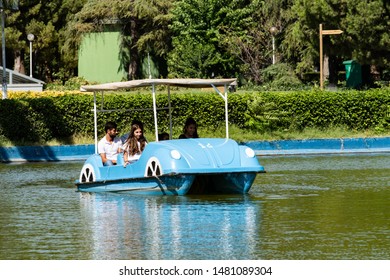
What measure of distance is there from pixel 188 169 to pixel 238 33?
38308 mm

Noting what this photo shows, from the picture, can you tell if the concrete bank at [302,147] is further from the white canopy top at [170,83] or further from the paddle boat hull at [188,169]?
the paddle boat hull at [188,169]

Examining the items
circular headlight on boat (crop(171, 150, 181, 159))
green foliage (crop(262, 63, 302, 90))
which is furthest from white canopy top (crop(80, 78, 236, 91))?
green foliage (crop(262, 63, 302, 90))

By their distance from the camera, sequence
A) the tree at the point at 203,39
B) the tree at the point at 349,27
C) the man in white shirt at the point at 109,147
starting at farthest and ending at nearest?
1. the tree at the point at 203,39
2. the tree at the point at 349,27
3. the man in white shirt at the point at 109,147

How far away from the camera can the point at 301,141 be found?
31.5 metres

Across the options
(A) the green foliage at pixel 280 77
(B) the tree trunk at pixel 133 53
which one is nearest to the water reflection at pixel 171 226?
(A) the green foliage at pixel 280 77

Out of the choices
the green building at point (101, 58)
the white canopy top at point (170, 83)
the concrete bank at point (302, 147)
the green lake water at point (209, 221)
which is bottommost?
the green lake water at point (209, 221)

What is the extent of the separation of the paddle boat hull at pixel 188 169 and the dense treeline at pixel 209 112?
38.8 feet

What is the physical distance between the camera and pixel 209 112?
33406mm

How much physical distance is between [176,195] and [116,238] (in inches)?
196

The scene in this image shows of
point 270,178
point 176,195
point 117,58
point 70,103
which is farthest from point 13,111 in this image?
point 117,58

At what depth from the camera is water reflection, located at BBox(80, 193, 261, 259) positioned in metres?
13.7

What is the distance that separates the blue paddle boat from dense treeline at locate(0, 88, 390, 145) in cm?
1163

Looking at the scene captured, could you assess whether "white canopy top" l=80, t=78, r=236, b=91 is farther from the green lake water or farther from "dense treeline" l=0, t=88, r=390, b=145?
"dense treeline" l=0, t=88, r=390, b=145

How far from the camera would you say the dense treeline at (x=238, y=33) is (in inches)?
1767
